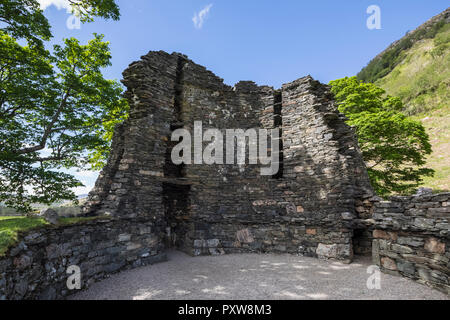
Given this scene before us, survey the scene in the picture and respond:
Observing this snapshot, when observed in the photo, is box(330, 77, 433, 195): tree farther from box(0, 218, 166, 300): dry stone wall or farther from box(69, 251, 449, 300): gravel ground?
box(0, 218, 166, 300): dry stone wall

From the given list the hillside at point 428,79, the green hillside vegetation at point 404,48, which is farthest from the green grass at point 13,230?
the green hillside vegetation at point 404,48

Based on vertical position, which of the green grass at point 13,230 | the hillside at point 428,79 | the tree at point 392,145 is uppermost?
the hillside at point 428,79

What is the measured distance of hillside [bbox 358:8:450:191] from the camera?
19.6 m

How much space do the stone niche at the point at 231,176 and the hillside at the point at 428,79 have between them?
1325 centimetres

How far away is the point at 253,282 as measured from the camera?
5125 mm

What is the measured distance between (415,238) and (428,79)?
4126cm

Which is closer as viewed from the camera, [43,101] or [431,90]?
[43,101]

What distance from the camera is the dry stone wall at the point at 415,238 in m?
4.48

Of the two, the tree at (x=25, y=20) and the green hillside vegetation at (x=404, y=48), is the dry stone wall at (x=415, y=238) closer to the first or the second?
the tree at (x=25, y=20)

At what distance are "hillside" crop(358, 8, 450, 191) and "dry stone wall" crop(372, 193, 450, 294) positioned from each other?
44.5 feet

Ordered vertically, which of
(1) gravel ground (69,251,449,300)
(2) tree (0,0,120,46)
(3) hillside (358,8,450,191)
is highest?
(3) hillside (358,8,450,191)

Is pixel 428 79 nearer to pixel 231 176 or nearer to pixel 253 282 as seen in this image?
pixel 231 176

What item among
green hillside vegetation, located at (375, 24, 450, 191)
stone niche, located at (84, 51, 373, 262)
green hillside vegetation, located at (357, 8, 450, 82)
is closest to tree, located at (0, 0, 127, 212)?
stone niche, located at (84, 51, 373, 262)

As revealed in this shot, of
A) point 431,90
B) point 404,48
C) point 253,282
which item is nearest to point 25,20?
point 253,282
